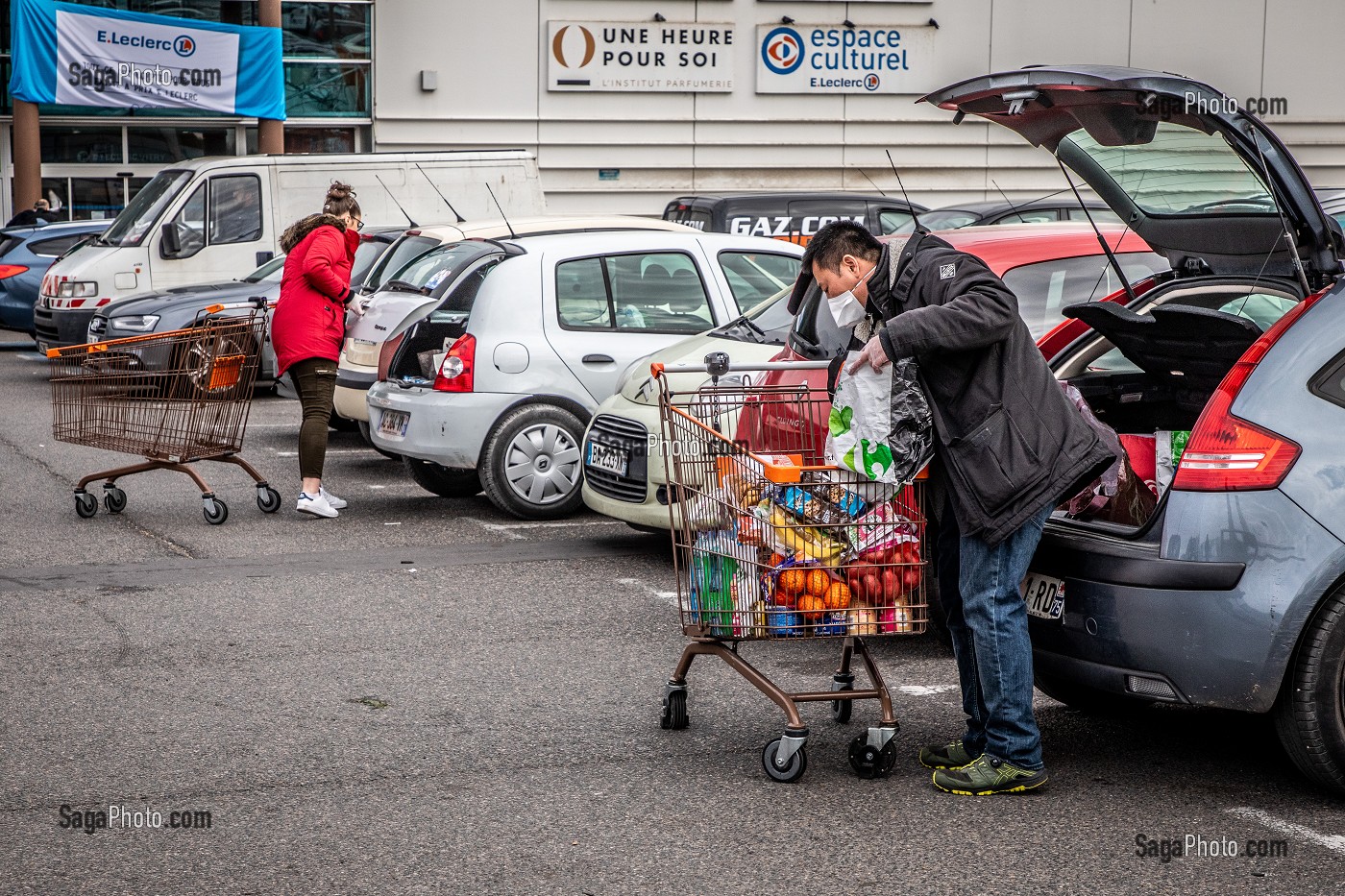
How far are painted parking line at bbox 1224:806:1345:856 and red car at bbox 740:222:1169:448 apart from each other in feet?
8.75

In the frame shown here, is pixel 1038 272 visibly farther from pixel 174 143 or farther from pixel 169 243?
pixel 174 143

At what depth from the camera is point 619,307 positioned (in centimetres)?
930

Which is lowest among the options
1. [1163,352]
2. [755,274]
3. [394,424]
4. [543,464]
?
[543,464]

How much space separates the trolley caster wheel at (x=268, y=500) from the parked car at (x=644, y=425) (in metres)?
2.31

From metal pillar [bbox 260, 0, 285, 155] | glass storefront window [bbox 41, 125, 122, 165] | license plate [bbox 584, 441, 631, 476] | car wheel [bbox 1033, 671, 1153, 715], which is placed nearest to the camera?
car wheel [bbox 1033, 671, 1153, 715]

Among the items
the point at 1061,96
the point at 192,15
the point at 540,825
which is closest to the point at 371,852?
the point at 540,825

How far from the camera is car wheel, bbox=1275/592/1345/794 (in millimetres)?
4266

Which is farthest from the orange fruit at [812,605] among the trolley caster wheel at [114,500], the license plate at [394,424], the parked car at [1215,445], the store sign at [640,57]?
the store sign at [640,57]

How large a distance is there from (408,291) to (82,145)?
1543cm

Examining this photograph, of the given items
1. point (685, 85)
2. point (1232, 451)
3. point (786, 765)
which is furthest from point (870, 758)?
point (685, 85)

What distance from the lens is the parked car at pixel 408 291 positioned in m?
10.2

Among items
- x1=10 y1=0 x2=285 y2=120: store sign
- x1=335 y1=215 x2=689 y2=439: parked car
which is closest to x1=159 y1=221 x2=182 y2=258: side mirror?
x1=335 y1=215 x2=689 y2=439: parked car

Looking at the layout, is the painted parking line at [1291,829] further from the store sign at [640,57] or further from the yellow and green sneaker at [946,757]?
the store sign at [640,57]

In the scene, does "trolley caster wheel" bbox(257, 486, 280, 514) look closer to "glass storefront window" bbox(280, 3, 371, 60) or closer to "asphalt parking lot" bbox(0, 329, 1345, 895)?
"asphalt parking lot" bbox(0, 329, 1345, 895)
